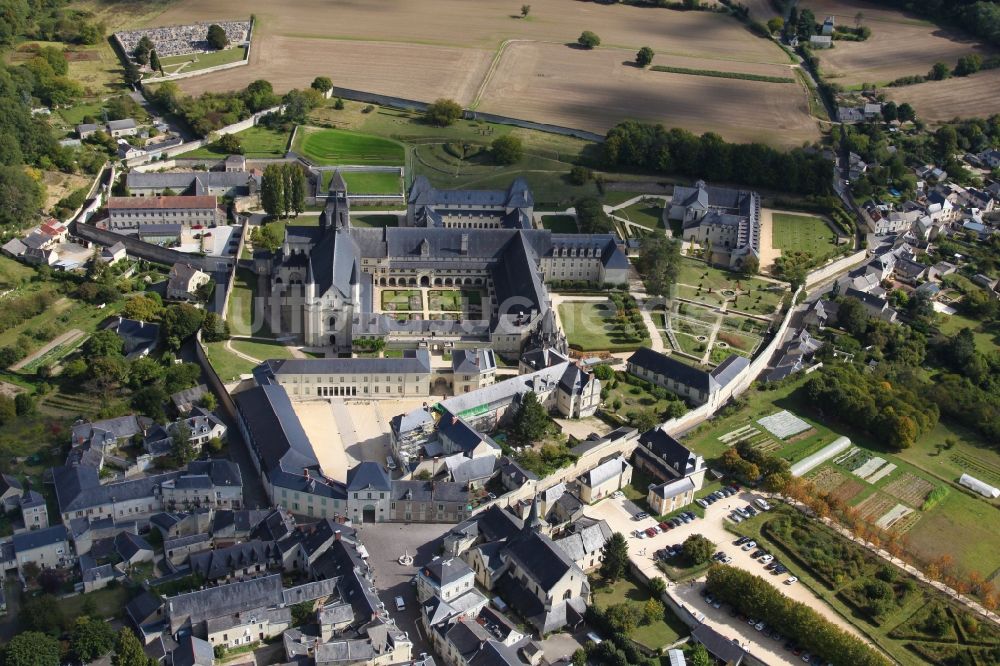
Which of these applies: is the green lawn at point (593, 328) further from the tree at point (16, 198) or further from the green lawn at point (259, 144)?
the tree at point (16, 198)

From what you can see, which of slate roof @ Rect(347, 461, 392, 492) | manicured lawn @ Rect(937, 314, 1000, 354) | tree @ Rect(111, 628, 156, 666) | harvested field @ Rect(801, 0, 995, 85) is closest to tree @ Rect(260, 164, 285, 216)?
slate roof @ Rect(347, 461, 392, 492)

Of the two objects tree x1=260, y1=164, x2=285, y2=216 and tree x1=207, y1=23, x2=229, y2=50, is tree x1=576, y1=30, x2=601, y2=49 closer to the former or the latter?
tree x1=207, y1=23, x2=229, y2=50

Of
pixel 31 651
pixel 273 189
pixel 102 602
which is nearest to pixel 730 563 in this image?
pixel 102 602

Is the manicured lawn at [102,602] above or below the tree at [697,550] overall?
below

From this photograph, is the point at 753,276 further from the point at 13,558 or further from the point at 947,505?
the point at 13,558

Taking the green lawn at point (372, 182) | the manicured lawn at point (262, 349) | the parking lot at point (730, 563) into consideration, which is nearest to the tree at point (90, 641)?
the parking lot at point (730, 563)
